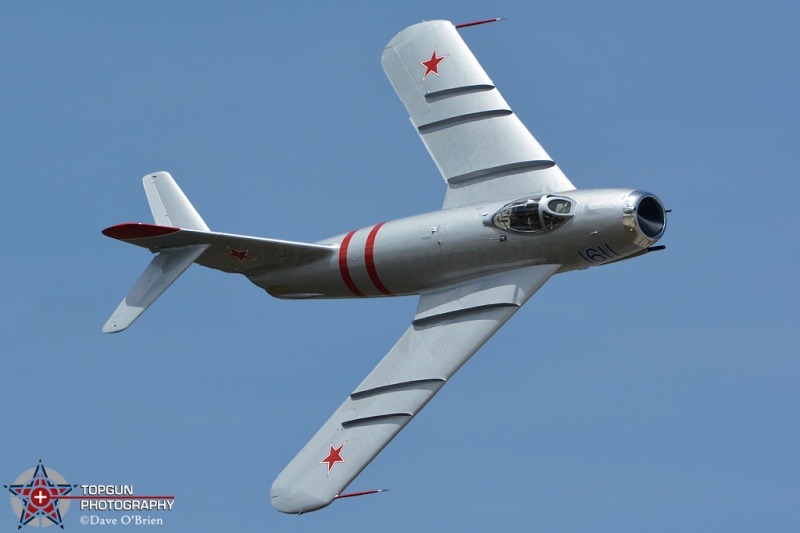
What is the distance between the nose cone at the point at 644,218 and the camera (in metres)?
41.4

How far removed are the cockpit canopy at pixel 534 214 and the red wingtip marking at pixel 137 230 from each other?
8.81m

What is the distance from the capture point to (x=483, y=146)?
45719mm

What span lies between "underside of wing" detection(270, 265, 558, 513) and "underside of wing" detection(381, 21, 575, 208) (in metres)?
2.87

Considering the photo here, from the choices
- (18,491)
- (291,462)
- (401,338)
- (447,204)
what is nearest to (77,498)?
(18,491)

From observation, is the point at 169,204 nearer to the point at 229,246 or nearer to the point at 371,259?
the point at 229,246

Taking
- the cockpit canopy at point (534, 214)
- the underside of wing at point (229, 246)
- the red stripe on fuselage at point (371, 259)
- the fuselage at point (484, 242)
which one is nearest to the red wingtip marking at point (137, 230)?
the underside of wing at point (229, 246)

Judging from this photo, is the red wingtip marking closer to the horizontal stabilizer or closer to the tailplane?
the tailplane

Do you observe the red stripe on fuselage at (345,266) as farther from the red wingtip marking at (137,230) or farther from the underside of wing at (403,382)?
the red wingtip marking at (137,230)

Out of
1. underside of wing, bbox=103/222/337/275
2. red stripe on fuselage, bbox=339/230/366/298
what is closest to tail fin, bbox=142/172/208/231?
underside of wing, bbox=103/222/337/275

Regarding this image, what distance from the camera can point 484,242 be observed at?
141 feet

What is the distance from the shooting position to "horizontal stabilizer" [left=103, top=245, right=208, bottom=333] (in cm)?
4394

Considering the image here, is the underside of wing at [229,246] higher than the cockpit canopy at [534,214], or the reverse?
the underside of wing at [229,246]

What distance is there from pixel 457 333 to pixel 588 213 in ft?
14.8

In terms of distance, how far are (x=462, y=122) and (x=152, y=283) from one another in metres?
9.65
